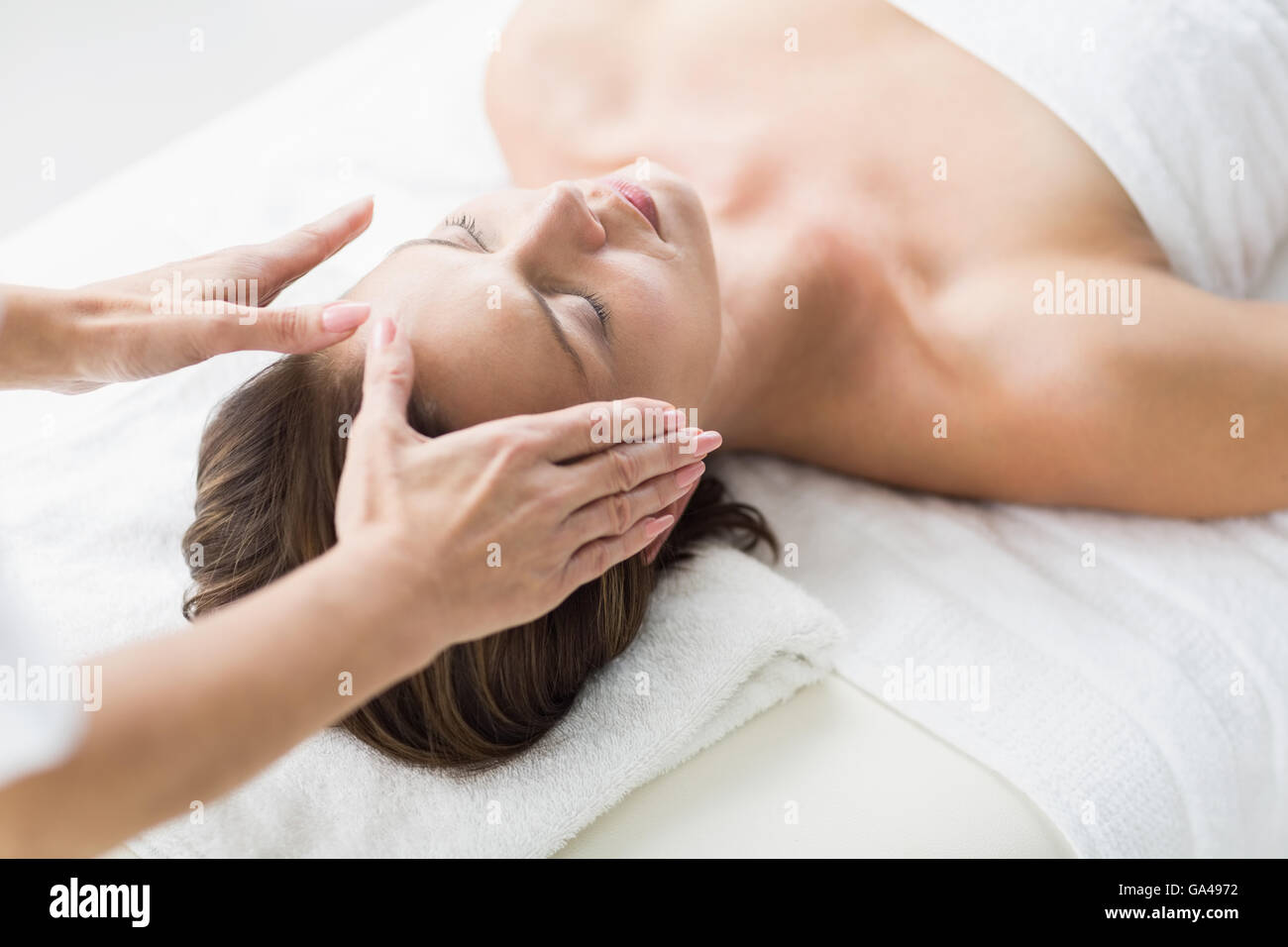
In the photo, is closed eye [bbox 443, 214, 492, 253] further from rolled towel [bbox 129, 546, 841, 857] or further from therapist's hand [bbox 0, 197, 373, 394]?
rolled towel [bbox 129, 546, 841, 857]

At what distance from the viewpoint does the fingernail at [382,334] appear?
3.13 ft

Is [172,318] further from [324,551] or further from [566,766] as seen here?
[566,766]

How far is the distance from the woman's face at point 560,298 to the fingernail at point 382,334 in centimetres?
4

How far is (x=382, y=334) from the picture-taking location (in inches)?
37.9

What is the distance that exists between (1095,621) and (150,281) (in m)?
1.08

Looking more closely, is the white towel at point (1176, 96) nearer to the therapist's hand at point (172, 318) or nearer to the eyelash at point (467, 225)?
the eyelash at point (467, 225)

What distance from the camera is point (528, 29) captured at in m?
1.64

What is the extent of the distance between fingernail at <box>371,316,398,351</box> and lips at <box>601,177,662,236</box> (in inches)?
13.9

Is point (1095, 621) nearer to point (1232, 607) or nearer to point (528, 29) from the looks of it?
point (1232, 607)

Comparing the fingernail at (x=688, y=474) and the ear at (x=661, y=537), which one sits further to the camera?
the ear at (x=661, y=537)

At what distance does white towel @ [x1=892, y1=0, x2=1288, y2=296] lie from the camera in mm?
1379

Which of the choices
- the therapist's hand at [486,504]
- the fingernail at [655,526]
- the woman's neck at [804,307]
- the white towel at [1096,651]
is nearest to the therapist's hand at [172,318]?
the therapist's hand at [486,504]

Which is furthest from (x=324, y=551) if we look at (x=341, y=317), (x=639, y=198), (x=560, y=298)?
(x=639, y=198)
